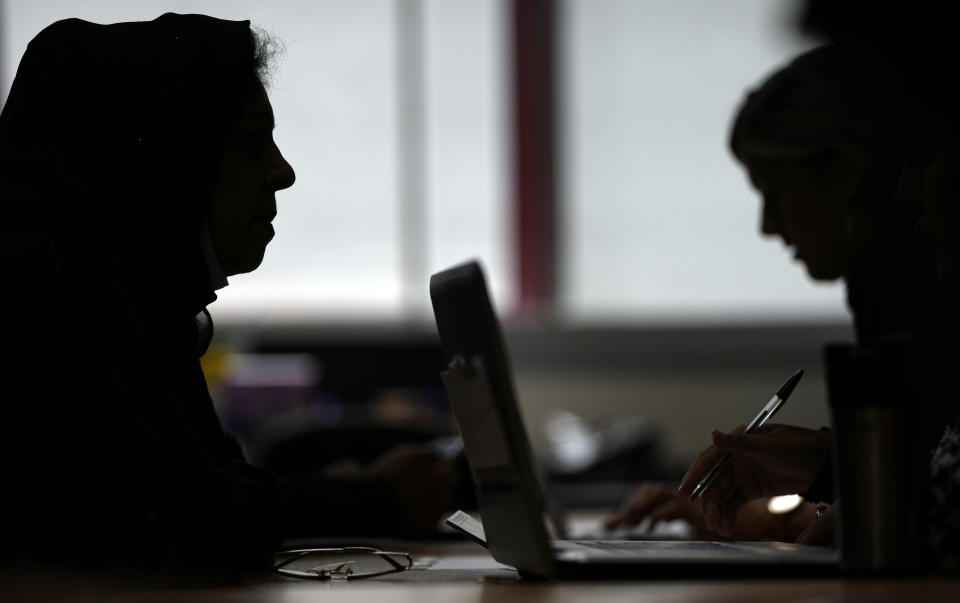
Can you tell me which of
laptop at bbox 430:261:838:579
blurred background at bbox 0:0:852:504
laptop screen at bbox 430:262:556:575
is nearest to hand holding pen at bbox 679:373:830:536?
laptop at bbox 430:261:838:579

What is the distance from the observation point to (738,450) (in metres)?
1.12

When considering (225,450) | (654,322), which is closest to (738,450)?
(225,450)

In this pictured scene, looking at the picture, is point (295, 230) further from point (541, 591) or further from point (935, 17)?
point (541, 591)

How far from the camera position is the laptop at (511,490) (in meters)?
0.91

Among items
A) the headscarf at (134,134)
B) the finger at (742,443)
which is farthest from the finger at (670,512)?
the headscarf at (134,134)

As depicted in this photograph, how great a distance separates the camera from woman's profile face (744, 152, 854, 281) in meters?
1.79

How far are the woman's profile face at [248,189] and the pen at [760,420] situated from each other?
54 centimetres

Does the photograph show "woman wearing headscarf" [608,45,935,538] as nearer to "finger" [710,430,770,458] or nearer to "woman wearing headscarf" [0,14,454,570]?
"finger" [710,430,770,458]

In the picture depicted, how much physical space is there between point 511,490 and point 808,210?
1.10 metres

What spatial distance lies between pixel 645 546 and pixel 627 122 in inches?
141

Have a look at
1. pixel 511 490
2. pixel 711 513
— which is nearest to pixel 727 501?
pixel 711 513

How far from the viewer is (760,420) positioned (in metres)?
1.17

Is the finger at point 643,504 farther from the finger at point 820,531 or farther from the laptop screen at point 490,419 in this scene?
the laptop screen at point 490,419

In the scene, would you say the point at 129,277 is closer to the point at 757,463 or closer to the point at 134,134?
the point at 134,134
